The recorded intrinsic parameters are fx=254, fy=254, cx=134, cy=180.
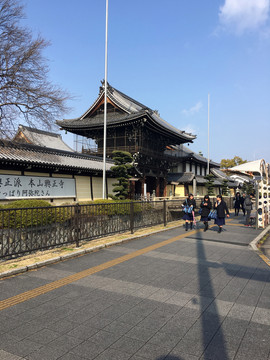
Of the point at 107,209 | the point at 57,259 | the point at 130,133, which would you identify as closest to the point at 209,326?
the point at 57,259

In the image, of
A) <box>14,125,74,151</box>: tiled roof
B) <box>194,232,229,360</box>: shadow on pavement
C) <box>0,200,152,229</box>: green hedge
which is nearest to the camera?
<box>194,232,229,360</box>: shadow on pavement

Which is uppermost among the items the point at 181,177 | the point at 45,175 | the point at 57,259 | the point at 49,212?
the point at 181,177

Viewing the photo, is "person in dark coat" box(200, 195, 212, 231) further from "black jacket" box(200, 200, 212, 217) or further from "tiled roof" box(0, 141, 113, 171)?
"tiled roof" box(0, 141, 113, 171)

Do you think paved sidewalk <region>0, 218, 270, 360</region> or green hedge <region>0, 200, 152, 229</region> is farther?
green hedge <region>0, 200, 152, 229</region>

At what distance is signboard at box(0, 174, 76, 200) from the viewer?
13.2 meters

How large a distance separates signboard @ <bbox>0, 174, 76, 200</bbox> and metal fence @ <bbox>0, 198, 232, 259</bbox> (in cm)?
541

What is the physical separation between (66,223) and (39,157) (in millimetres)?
8137

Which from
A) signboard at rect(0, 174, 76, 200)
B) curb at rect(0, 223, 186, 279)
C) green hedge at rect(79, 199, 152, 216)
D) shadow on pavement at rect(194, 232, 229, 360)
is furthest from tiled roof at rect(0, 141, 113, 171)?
shadow on pavement at rect(194, 232, 229, 360)

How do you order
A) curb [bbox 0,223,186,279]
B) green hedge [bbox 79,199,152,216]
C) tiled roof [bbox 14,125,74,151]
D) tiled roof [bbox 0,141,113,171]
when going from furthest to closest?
1. tiled roof [bbox 14,125,74,151]
2. tiled roof [bbox 0,141,113,171]
3. green hedge [bbox 79,199,152,216]
4. curb [bbox 0,223,186,279]

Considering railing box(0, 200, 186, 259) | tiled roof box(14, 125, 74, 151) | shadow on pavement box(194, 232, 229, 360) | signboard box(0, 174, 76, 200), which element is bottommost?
shadow on pavement box(194, 232, 229, 360)

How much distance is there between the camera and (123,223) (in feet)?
34.0

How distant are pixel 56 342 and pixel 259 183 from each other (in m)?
12.2

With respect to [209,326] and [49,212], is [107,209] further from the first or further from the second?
[209,326]

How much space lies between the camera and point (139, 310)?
383cm
